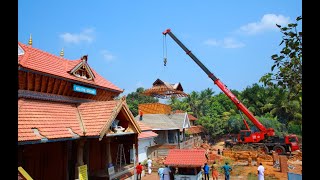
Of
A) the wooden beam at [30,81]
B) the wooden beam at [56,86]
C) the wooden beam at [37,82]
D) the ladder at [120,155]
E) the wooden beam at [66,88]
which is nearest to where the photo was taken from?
the wooden beam at [30,81]

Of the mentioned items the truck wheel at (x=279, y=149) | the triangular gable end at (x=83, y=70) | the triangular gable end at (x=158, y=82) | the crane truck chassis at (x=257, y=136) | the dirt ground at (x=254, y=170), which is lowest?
the dirt ground at (x=254, y=170)

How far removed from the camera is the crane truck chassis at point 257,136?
2936cm

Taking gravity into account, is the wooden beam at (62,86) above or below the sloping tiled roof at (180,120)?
above

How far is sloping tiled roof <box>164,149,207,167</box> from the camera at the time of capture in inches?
588

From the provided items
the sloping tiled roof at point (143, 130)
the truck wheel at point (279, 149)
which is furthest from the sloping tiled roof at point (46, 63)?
the truck wheel at point (279, 149)

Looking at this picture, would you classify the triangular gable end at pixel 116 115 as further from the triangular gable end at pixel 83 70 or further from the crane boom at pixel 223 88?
the crane boom at pixel 223 88

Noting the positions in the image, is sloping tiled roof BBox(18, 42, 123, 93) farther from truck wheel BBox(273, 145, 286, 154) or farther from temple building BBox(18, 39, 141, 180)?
truck wheel BBox(273, 145, 286, 154)

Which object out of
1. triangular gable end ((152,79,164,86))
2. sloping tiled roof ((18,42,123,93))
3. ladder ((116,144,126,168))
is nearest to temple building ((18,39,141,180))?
sloping tiled roof ((18,42,123,93))

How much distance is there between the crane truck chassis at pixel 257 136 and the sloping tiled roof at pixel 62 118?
16.2 meters

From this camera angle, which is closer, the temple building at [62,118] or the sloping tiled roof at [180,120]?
the temple building at [62,118]

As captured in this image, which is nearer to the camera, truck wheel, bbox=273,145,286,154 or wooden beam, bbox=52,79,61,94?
wooden beam, bbox=52,79,61,94

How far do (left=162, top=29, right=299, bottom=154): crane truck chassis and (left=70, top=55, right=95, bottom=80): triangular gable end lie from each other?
53.2 feet

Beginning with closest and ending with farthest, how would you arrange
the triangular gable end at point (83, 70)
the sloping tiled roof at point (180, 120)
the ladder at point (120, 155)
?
the triangular gable end at point (83, 70) < the ladder at point (120, 155) < the sloping tiled roof at point (180, 120)
